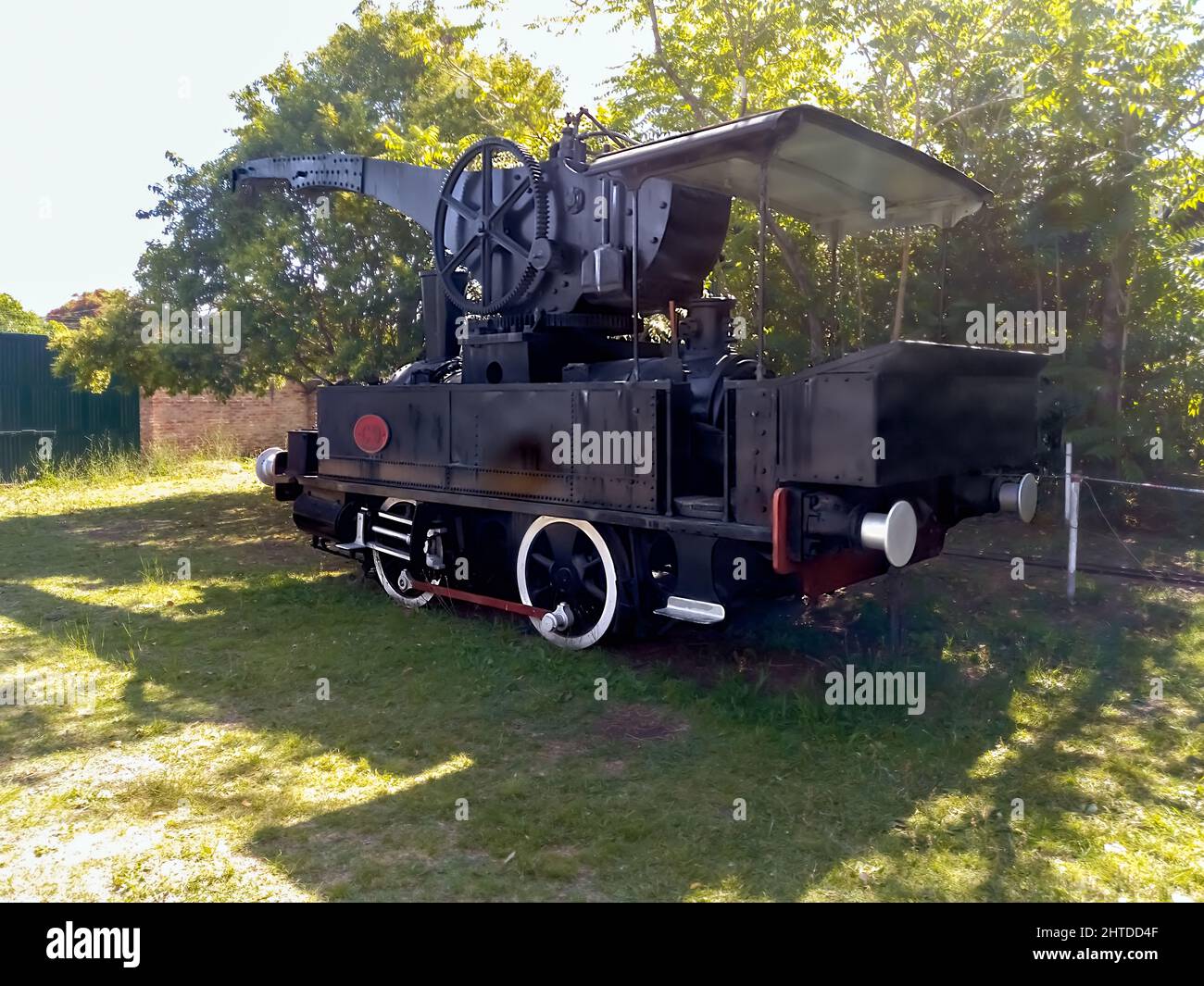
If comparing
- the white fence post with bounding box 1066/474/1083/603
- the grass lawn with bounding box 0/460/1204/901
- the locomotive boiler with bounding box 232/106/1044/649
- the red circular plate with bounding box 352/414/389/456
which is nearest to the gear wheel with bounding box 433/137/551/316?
the locomotive boiler with bounding box 232/106/1044/649

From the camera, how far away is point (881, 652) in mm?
A: 7203

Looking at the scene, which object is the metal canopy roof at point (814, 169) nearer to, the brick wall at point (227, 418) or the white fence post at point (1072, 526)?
the white fence post at point (1072, 526)

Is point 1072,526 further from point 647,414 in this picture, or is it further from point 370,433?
point 370,433

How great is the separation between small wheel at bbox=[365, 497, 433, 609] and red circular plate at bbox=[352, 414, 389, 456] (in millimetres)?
500

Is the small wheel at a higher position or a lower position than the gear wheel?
lower

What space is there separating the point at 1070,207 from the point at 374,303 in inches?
338

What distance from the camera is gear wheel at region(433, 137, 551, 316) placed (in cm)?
785

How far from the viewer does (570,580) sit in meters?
7.37

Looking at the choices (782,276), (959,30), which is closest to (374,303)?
(782,276)

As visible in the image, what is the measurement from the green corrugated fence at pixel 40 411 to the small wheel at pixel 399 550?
13447mm

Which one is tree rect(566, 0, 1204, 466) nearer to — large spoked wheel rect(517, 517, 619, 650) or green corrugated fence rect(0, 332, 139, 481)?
large spoked wheel rect(517, 517, 619, 650)

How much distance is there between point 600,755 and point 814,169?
3.97 m

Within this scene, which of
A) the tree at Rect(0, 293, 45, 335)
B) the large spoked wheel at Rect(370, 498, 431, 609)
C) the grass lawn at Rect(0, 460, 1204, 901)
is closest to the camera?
the grass lawn at Rect(0, 460, 1204, 901)
